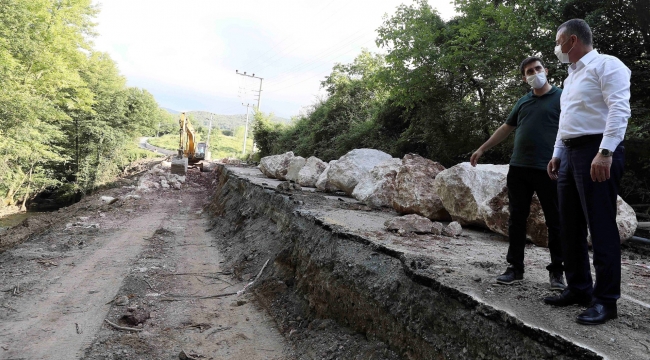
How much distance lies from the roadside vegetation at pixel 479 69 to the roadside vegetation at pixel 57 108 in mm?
13705

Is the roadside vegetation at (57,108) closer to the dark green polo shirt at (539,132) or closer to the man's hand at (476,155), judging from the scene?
the man's hand at (476,155)

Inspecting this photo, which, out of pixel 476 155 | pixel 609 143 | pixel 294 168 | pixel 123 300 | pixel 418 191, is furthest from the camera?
pixel 294 168

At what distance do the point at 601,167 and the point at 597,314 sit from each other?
846 millimetres

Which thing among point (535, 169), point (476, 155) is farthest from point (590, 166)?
point (476, 155)

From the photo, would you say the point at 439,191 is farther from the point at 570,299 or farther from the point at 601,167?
the point at 601,167

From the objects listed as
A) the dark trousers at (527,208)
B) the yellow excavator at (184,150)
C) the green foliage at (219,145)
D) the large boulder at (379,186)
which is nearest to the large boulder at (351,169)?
the large boulder at (379,186)

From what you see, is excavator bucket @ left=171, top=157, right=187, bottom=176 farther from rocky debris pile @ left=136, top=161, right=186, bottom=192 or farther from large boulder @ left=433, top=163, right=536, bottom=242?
large boulder @ left=433, top=163, right=536, bottom=242

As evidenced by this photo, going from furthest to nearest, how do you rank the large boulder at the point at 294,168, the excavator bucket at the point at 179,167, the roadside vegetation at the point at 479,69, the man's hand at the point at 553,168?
the excavator bucket at the point at 179,167 < the large boulder at the point at 294,168 < the roadside vegetation at the point at 479,69 < the man's hand at the point at 553,168

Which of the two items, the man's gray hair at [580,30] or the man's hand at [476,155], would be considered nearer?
the man's gray hair at [580,30]

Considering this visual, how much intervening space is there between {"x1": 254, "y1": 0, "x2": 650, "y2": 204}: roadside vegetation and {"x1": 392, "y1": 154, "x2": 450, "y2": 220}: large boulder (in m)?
2.27

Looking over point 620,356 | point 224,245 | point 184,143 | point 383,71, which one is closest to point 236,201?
point 224,245

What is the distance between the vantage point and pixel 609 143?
2121 mm

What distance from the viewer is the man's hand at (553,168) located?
2.68 meters

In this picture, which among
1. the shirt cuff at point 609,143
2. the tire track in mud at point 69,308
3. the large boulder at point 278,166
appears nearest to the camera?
Answer: the shirt cuff at point 609,143
